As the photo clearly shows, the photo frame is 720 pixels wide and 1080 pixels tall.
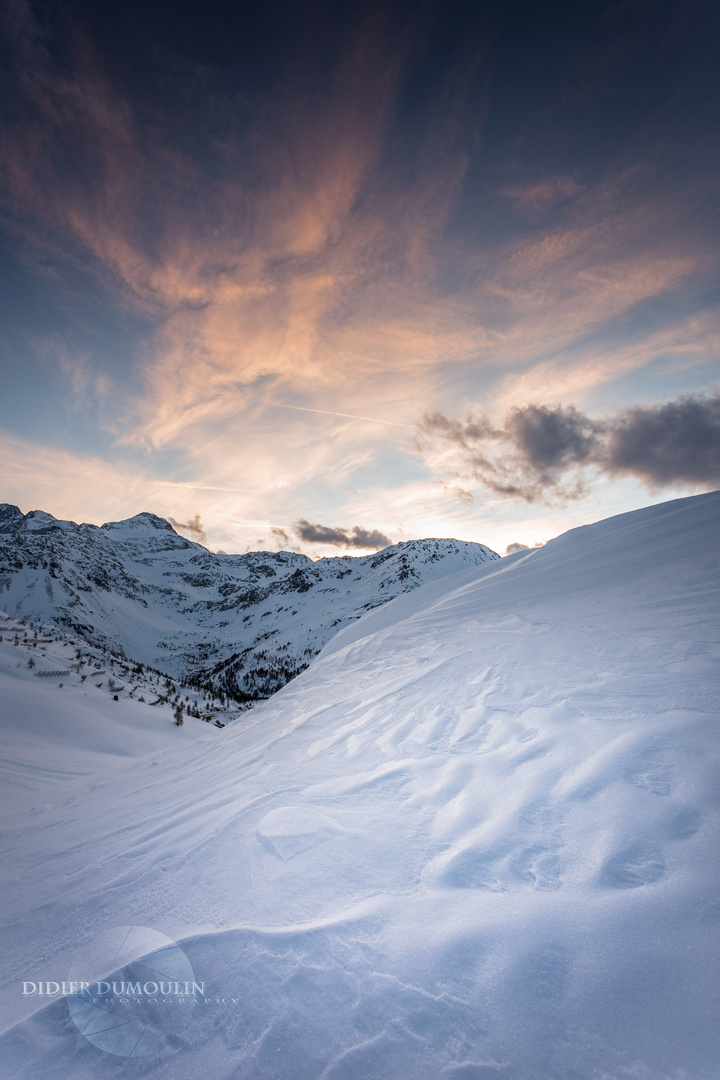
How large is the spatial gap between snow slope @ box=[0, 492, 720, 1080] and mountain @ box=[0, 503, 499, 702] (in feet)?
133

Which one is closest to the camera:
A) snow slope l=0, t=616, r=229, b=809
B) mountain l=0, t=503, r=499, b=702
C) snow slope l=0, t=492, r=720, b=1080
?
snow slope l=0, t=492, r=720, b=1080

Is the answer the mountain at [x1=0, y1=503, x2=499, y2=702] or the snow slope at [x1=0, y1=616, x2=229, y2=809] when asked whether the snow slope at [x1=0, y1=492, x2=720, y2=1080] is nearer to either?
the snow slope at [x1=0, y1=616, x2=229, y2=809]

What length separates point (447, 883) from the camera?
188cm

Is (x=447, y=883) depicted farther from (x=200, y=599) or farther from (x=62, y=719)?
(x=200, y=599)

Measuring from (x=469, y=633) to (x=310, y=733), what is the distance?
2.49 m

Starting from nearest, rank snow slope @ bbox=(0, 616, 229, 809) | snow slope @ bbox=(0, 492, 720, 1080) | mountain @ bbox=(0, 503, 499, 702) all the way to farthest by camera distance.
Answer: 1. snow slope @ bbox=(0, 492, 720, 1080)
2. snow slope @ bbox=(0, 616, 229, 809)
3. mountain @ bbox=(0, 503, 499, 702)

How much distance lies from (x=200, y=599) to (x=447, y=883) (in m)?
175

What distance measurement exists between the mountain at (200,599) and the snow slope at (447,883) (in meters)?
40.4

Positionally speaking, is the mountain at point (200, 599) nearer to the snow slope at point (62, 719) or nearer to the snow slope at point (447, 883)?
the snow slope at point (62, 719)

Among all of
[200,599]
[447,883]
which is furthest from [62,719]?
[200,599]

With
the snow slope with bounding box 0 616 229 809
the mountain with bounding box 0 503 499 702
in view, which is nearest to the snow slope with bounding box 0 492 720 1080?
the snow slope with bounding box 0 616 229 809

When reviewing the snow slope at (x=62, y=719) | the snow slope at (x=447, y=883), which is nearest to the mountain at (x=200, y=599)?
the snow slope at (x=62, y=719)

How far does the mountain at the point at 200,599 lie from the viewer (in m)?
76.7

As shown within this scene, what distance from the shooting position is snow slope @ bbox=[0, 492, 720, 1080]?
4.39 ft
